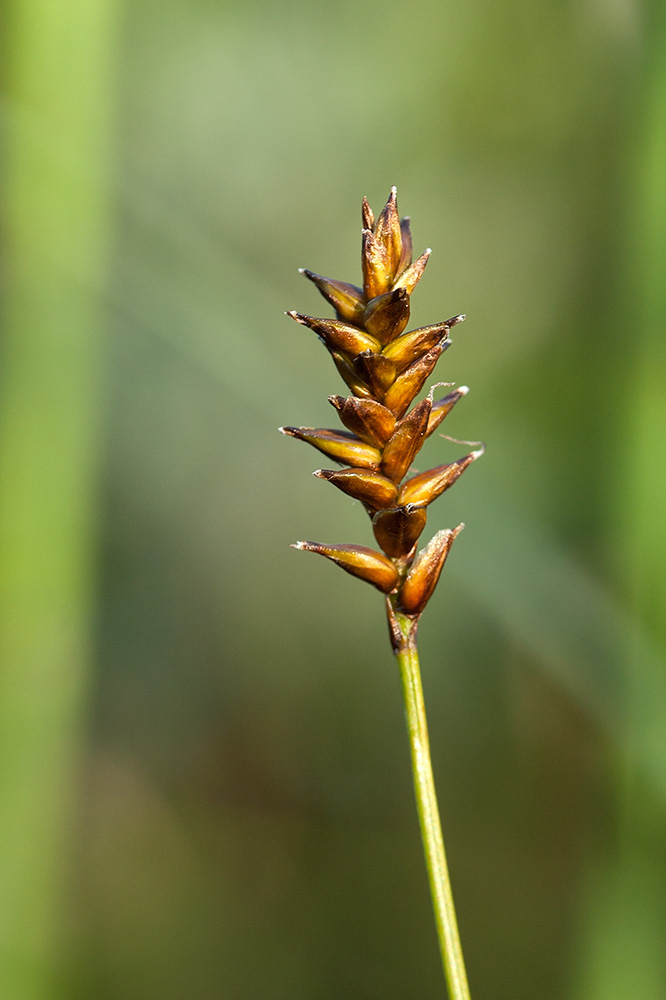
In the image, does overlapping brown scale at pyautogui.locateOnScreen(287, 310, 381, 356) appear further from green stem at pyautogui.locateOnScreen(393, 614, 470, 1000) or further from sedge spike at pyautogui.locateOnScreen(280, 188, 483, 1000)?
green stem at pyautogui.locateOnScreen(393, 614, 470, 1000)

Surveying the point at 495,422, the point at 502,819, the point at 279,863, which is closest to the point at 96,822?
the point at 279,863

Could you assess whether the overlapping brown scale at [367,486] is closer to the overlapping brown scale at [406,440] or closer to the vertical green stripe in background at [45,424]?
the overlapping brown scale at [406,440]

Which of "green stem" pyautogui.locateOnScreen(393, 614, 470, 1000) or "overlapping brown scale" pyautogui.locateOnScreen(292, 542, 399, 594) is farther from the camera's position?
"overlapping brown scale" pyautogui.locateOnScreen(292, 542, 399, 594)

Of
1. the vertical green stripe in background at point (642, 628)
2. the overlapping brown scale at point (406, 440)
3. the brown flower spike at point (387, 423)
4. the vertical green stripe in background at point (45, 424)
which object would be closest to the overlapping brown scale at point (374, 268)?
the brown flower spike at point (387, 423)

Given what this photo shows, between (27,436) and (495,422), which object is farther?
(495,422)

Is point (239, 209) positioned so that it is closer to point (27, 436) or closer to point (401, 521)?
point (27, 436)

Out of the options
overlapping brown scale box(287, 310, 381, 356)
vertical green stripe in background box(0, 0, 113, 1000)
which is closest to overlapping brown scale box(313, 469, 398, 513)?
overlapping brown scale box(287, 310, 381, 356)
